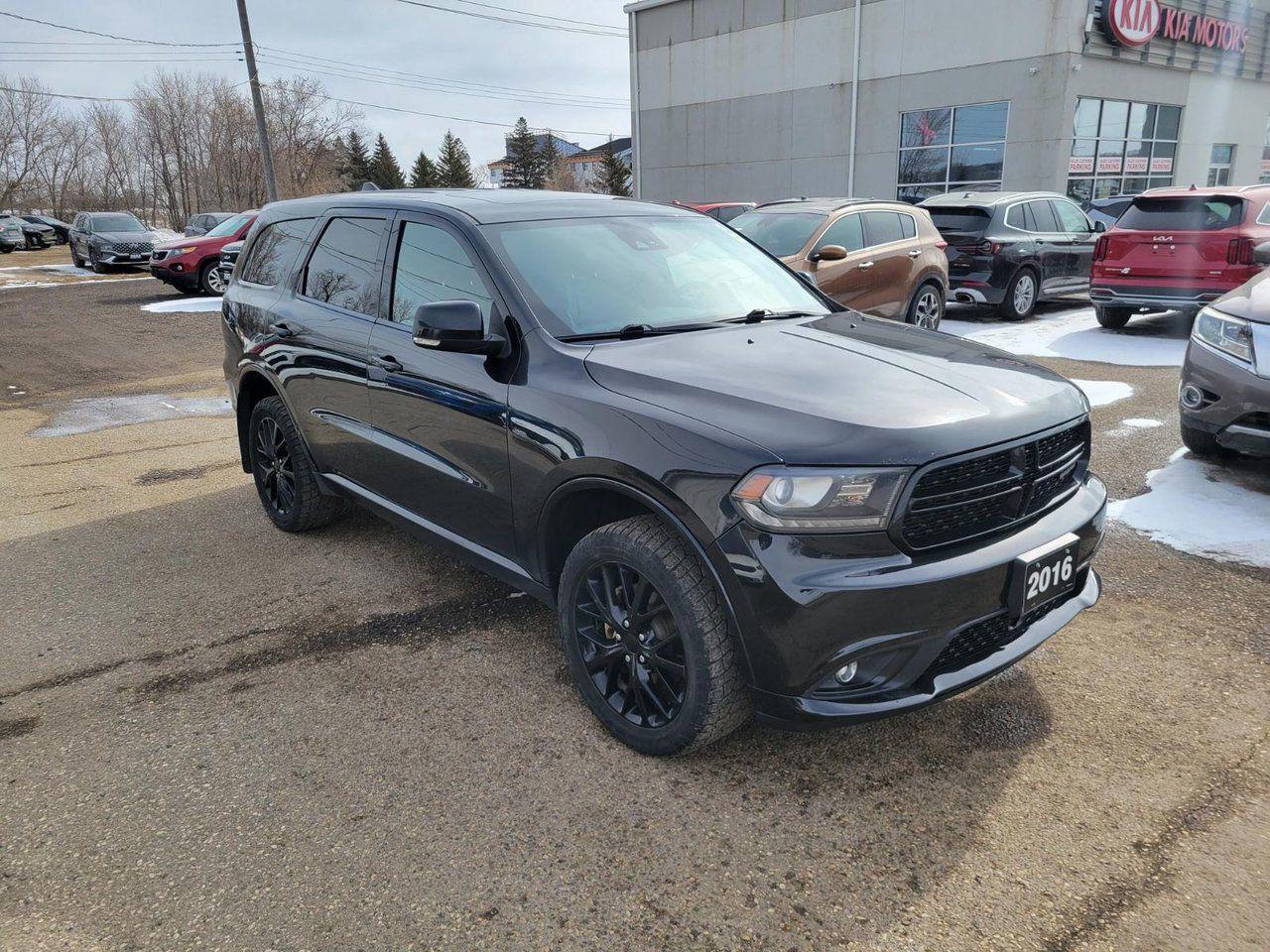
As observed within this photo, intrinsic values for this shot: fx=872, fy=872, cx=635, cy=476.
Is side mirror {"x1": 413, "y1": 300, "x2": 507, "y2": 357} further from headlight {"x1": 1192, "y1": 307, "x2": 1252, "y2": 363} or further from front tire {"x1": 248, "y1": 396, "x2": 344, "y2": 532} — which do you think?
headlight {"x1": 1192, "y1": 307, "x2": 1252, "y2": 363}

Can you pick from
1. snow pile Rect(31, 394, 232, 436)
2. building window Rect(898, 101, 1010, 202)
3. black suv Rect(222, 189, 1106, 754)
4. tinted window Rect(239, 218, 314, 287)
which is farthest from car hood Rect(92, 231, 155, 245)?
black suv Rect(222, 189, 1106, 754)

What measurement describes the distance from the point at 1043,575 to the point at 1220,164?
1156 inches

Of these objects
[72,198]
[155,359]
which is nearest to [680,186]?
[155,359]

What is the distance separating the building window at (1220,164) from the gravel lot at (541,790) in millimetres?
26642

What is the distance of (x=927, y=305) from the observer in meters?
10.1

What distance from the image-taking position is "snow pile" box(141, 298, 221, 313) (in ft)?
49.3

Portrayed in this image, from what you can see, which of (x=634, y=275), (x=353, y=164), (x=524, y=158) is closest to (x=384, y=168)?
(x=353, y=164)

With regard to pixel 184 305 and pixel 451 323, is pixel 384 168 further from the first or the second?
pixel 451 323

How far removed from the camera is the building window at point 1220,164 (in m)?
24.9

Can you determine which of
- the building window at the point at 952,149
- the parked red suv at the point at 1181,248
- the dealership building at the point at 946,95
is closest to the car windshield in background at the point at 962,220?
the parked red suv at the point at 1181,248

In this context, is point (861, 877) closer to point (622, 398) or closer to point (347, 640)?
point (622, 398)

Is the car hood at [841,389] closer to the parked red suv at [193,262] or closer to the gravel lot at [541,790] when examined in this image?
the gravel lot at [541,790]

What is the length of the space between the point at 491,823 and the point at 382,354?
1956mm

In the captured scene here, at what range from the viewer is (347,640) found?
355 cm
